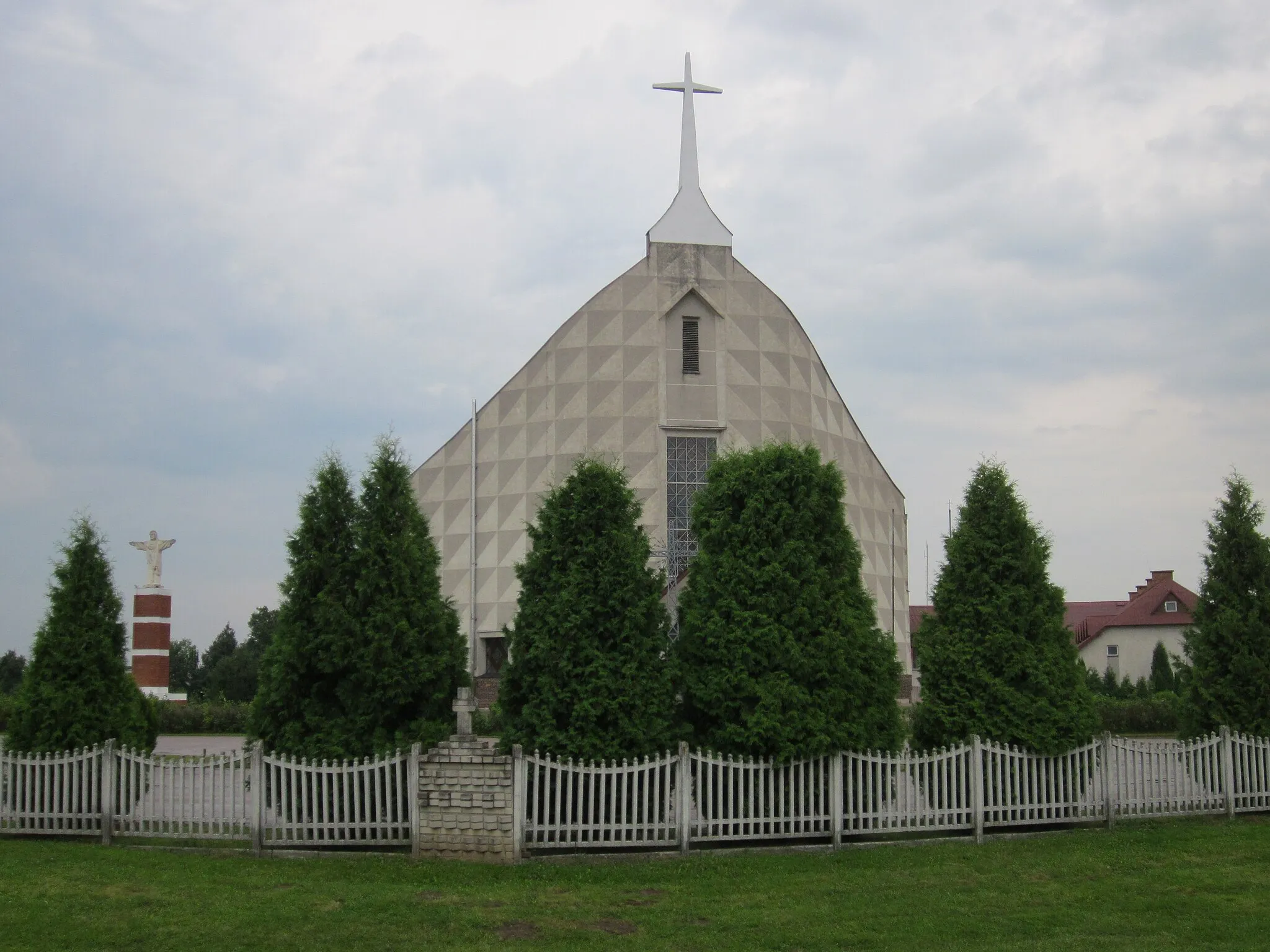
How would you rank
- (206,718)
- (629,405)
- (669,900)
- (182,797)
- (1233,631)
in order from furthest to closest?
(206,718), (629,405), (1233,631), (182,797), (669,900)

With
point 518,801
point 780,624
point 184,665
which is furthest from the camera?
point 184,665

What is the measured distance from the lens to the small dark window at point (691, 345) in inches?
1444

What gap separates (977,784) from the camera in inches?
558

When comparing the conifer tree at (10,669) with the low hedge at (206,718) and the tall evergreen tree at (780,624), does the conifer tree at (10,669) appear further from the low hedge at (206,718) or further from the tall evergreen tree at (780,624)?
the tall evergreen tree at (780,624)

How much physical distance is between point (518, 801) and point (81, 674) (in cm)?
631

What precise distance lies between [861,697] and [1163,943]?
4958 millimetres

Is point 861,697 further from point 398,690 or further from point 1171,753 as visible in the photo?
point 398,690

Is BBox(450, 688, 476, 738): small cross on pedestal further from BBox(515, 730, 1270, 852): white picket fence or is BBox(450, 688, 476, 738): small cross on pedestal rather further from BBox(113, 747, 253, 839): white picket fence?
BBox(113, 747, 253, 839): white picket fence

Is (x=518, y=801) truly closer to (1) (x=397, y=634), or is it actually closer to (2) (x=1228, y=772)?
(1) (x=397, y=634)

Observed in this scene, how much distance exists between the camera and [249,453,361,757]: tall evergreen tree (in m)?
14.6

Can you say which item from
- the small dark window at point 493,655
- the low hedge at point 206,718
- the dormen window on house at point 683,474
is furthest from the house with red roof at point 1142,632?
the low hedge at point 206,718

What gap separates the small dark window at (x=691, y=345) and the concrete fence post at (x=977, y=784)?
2342cm

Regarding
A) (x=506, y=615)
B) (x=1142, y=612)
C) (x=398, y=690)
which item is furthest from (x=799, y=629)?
(x=1142, y=612)

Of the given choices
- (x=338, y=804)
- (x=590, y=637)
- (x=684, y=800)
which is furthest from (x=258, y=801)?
(x=684, y=800)
